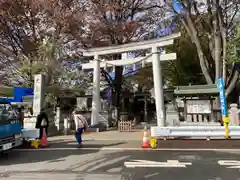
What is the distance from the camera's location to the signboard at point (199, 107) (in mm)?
17234

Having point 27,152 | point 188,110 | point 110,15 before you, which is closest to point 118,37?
point 110,15

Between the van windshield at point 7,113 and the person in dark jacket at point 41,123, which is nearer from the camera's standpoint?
the van windshield at point 7,113

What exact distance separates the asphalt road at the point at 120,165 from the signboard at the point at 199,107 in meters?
7.77

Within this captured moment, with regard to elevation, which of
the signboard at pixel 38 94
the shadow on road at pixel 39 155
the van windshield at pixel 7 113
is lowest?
the shadow on road at pixel 39 155

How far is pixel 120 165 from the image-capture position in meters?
7.58

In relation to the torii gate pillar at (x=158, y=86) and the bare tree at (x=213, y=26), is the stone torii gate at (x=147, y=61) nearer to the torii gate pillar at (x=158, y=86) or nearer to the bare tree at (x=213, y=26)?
the torii gate pillar at (x=158, y=86)

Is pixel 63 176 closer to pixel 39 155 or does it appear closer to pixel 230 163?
pixel 39 155

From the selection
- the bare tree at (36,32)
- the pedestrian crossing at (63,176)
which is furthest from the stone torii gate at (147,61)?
the pedestrian crossing at (63,176)

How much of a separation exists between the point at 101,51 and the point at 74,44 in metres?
3.32

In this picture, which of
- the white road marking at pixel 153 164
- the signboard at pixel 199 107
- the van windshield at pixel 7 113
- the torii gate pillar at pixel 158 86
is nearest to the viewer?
the white road marking at pixel 153 164

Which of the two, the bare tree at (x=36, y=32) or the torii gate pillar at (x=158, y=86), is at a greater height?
the bare tree at (x=36, y=32)

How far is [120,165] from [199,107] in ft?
36.5

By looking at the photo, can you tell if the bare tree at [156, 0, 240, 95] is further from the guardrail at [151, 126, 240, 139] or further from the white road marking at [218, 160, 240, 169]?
the white road marking at [218, 160, 240, 169]

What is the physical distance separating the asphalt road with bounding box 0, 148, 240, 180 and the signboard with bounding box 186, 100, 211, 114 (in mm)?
7766
